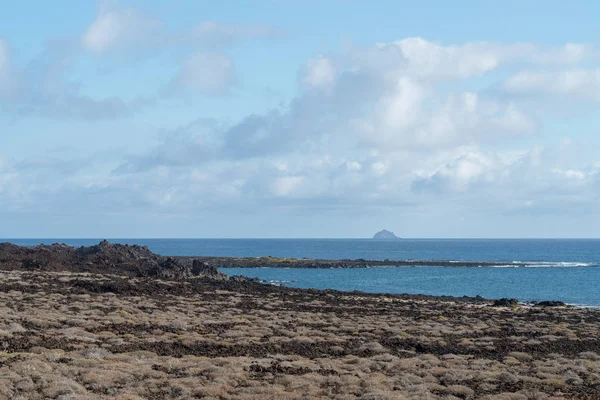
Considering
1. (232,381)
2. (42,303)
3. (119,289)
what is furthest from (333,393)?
(119,289)

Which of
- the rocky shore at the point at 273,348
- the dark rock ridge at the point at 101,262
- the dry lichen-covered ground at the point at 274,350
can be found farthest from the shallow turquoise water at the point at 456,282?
the dry lichen-covered ground at the point at 274,350

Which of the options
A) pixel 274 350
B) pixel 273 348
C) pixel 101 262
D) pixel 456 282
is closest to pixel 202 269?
pixel 101 262

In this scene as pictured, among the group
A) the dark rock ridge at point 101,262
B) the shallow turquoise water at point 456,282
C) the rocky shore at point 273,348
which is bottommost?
the shallow turquoise water at point 456,282

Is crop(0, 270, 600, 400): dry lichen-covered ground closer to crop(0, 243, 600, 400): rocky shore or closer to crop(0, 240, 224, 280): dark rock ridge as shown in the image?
crop(0, 243, 600, 400): rocky shore

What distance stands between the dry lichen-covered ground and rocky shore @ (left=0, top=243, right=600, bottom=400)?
0.08 meters

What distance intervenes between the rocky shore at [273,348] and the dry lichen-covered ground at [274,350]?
0.08 meters

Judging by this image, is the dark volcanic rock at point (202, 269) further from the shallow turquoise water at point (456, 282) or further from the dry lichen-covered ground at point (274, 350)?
the dry lichen-covered ground at point (274, 350)

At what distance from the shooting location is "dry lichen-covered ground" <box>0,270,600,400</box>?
2117 centimetres

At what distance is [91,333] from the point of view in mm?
31625

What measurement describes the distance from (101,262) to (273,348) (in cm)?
6957

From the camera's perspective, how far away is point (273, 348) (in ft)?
98.6

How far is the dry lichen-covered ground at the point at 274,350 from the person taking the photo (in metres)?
21.2

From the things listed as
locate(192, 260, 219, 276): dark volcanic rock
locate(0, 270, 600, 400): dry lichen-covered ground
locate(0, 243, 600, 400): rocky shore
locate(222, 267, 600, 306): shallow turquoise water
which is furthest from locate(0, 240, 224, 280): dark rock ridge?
locate(0, 270, 600, 400): dry lichen-covered ground

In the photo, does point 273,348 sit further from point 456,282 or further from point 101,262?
A: point 456,282
